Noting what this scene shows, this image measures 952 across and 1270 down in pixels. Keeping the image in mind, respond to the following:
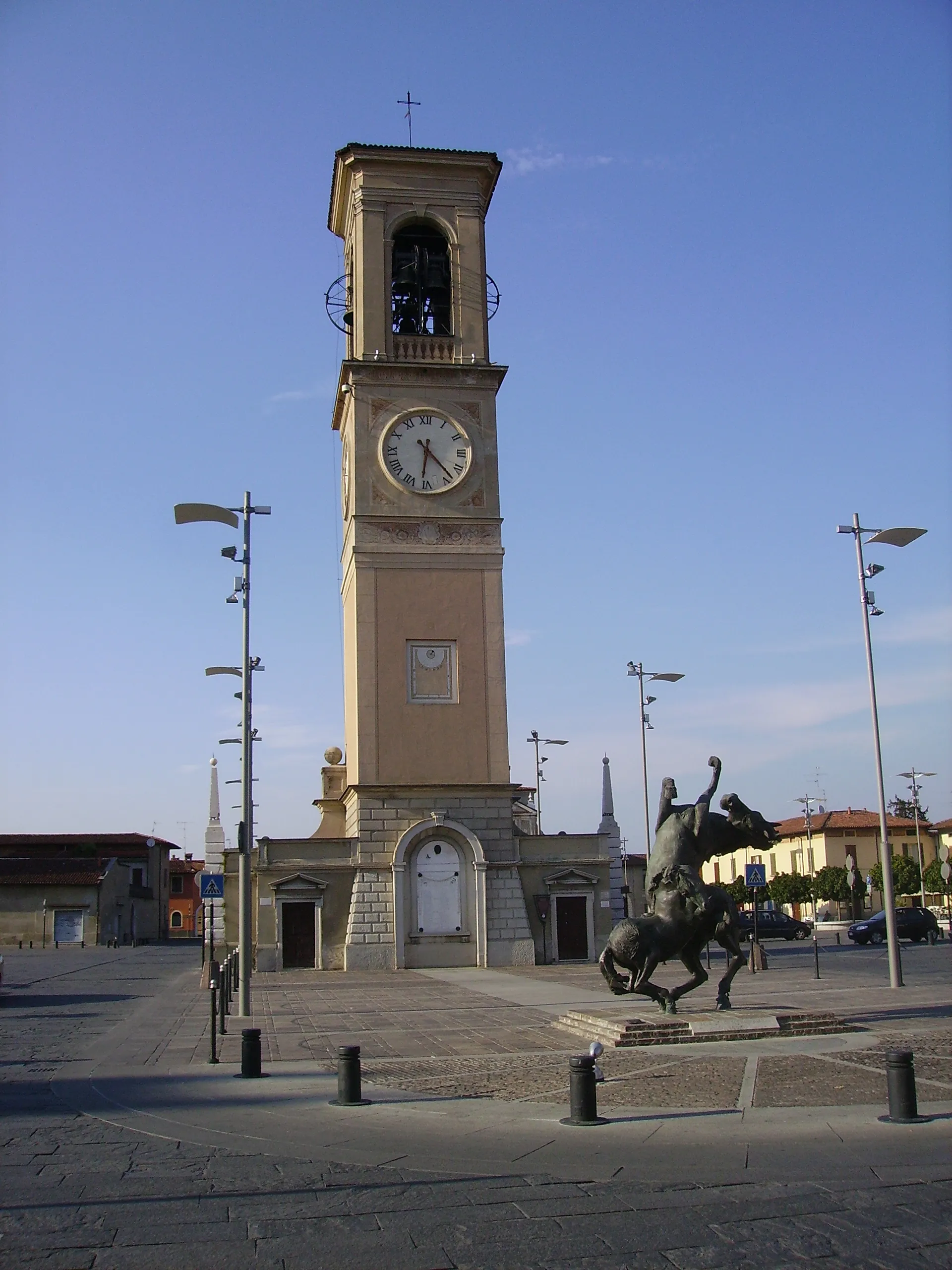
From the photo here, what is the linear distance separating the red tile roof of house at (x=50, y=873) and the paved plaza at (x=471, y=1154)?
167 ft

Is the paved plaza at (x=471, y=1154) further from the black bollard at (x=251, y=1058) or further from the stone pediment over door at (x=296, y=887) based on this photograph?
the stone pediment over door at (x=296, y=887)

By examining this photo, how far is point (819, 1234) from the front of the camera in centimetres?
748

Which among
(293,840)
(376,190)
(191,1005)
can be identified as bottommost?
(191,1005)

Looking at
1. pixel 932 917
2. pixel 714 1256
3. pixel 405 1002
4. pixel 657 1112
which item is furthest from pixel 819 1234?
pixel 932 917

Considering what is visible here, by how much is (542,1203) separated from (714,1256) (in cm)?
148

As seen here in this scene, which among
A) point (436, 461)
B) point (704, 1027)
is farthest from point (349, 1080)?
point (436, 461)

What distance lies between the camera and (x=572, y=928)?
37.7 metres

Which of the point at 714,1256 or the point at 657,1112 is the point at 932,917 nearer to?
the point at 657,1112

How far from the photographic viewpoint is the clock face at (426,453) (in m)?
38.4

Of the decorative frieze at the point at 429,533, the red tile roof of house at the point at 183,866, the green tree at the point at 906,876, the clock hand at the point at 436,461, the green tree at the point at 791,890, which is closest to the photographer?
the decorative frieze at the point at 429,533

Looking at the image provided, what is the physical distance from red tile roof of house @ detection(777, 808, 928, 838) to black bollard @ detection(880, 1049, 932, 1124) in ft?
252

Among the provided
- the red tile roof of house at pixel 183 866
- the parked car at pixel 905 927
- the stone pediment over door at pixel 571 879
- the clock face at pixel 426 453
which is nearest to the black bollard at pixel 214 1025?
the stone pediment over door at pixel 571 879

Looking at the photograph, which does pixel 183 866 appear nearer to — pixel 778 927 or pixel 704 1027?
pixel 778 927

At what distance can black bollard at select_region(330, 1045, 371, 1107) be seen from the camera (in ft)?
39.7
